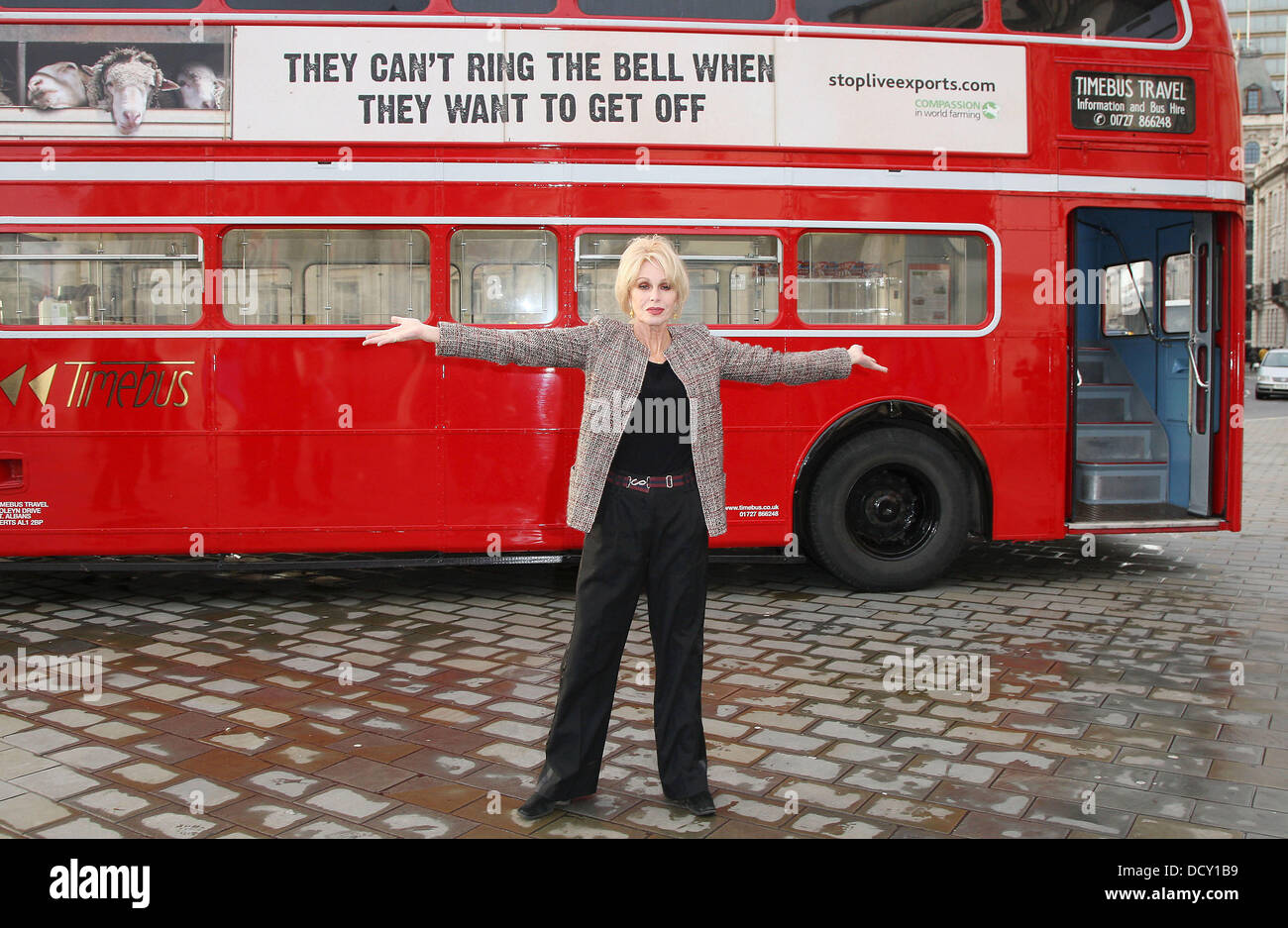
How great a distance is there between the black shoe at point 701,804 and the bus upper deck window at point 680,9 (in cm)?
497

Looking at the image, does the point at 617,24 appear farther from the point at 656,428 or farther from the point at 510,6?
the point at 656,428

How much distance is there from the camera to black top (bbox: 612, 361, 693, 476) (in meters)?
3.62

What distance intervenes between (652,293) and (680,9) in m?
3.99

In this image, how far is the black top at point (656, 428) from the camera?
3615 millimetres

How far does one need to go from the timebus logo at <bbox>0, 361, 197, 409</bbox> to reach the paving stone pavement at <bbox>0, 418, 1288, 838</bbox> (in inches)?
52.5

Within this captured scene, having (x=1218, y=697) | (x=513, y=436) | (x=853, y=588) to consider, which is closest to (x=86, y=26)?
(x=513, y=436)

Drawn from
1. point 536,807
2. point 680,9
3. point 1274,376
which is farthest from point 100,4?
point 1274,376

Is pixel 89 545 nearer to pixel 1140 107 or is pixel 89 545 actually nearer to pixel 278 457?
pixel 278 457

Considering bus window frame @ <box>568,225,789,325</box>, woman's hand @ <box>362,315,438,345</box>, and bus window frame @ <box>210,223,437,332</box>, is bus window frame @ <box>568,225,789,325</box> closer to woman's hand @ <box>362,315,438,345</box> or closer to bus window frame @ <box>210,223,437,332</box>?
Answer: bus window frame @ <box>210,223,437,332</box>

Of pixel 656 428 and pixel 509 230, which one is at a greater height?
pixel 509 230

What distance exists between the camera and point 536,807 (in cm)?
363

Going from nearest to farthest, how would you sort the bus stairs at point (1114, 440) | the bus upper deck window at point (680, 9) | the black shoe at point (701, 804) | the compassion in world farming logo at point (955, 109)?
the black shoe at point (701, 804), the bus upper deck window at point (680, 9), the compassion in world farming logo at point (955, 109), the bus stairs at point (1114, 440)

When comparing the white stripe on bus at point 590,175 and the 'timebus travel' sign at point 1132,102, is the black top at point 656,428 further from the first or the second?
the 'timebus travel' sign at point 1132,102

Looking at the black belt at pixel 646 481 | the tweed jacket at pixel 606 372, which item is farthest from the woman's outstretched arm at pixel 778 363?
the black belt at pixel 646 481
